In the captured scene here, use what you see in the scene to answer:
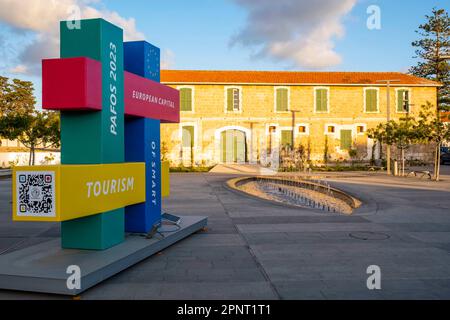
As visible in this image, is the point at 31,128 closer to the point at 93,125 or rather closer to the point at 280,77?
the point at 280,77

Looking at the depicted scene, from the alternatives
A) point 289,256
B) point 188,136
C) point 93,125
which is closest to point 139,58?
point 93,125

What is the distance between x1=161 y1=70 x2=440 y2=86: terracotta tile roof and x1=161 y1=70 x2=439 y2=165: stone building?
0.08m

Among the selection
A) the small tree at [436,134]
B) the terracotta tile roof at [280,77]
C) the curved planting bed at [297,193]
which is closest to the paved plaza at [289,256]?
the curved planting bed at [297,193]

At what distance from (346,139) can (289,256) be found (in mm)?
27004

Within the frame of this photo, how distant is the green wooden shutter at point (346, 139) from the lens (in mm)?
31609

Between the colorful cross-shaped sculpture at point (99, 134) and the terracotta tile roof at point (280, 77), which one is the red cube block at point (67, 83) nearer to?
the colorful cross-shaped sculpture at point (99, 134)

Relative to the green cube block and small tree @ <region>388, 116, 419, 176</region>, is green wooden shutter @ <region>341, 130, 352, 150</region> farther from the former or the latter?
the green cube block

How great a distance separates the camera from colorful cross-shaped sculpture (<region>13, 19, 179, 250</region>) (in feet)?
17.0

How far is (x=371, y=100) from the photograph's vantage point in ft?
104

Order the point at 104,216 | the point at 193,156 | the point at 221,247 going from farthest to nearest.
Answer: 1. the point at 193,156
2. the point at 221,247
3. the point at 104,216
